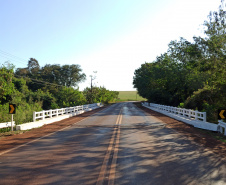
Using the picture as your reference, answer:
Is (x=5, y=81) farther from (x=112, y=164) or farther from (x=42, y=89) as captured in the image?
(x=42, y=89)

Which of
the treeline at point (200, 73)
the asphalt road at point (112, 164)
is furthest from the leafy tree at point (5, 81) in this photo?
the treeline at point (200, 73)

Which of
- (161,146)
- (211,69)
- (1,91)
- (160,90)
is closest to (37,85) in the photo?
(160,90)

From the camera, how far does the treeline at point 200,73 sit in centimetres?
1844

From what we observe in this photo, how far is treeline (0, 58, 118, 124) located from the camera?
22.9 m

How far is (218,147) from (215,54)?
1237 centimetres

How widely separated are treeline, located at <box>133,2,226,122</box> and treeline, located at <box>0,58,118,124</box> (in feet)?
58.2

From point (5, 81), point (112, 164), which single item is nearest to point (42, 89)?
point (5, 81)

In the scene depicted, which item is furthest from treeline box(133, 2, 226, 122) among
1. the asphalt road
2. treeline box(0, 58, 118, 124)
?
treeline box(0, 58, 118, 124)

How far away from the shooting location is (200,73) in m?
33.2

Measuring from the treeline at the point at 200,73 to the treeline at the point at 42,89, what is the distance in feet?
58.2

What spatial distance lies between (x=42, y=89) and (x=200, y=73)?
54.3 m

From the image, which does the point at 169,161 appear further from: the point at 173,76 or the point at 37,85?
the point at 37,85

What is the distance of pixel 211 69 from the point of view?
65.9 feet

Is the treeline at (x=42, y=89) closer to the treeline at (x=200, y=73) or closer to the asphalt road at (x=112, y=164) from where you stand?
the asphalt road at (x=112, y=164)
